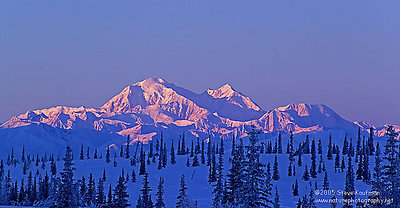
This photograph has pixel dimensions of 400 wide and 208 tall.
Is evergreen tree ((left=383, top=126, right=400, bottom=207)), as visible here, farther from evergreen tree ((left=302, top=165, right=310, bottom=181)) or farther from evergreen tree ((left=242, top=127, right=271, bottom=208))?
evergreen tree ((left=302, top=165, right=310, bottom=181))

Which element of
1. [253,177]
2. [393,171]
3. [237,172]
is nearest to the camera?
[253,177]

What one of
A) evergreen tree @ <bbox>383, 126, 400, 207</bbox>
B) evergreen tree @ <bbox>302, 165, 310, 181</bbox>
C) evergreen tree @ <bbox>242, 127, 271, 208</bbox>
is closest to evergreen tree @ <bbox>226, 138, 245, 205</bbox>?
evergreen tree @ <bbox>242, 127, 271, 208</bbox>

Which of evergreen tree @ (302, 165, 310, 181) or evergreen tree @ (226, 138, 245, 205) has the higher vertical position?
evergreen tree @ (302, 165, 310, 181)

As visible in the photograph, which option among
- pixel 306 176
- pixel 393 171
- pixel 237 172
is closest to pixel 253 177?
pixel 393 171

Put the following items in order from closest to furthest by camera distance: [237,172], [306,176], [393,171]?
1. [393,171]
2. [237,172]
3. [306,176]

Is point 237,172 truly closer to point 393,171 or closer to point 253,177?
point 393,171

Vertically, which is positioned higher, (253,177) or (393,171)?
(393,171)

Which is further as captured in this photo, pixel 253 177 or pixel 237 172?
pixel 237 172

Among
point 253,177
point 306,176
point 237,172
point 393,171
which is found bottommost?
point 253,177

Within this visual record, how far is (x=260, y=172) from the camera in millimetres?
48875

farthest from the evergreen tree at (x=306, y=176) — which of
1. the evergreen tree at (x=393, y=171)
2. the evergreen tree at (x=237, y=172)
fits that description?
the evergreen tree at (x=393, y=171)

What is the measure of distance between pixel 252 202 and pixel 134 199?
126 meters

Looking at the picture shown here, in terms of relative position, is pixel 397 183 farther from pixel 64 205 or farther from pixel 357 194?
pixel 357 194

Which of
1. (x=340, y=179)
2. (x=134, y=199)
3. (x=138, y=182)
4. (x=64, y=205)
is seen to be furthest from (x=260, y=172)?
(x=138, y=182)
